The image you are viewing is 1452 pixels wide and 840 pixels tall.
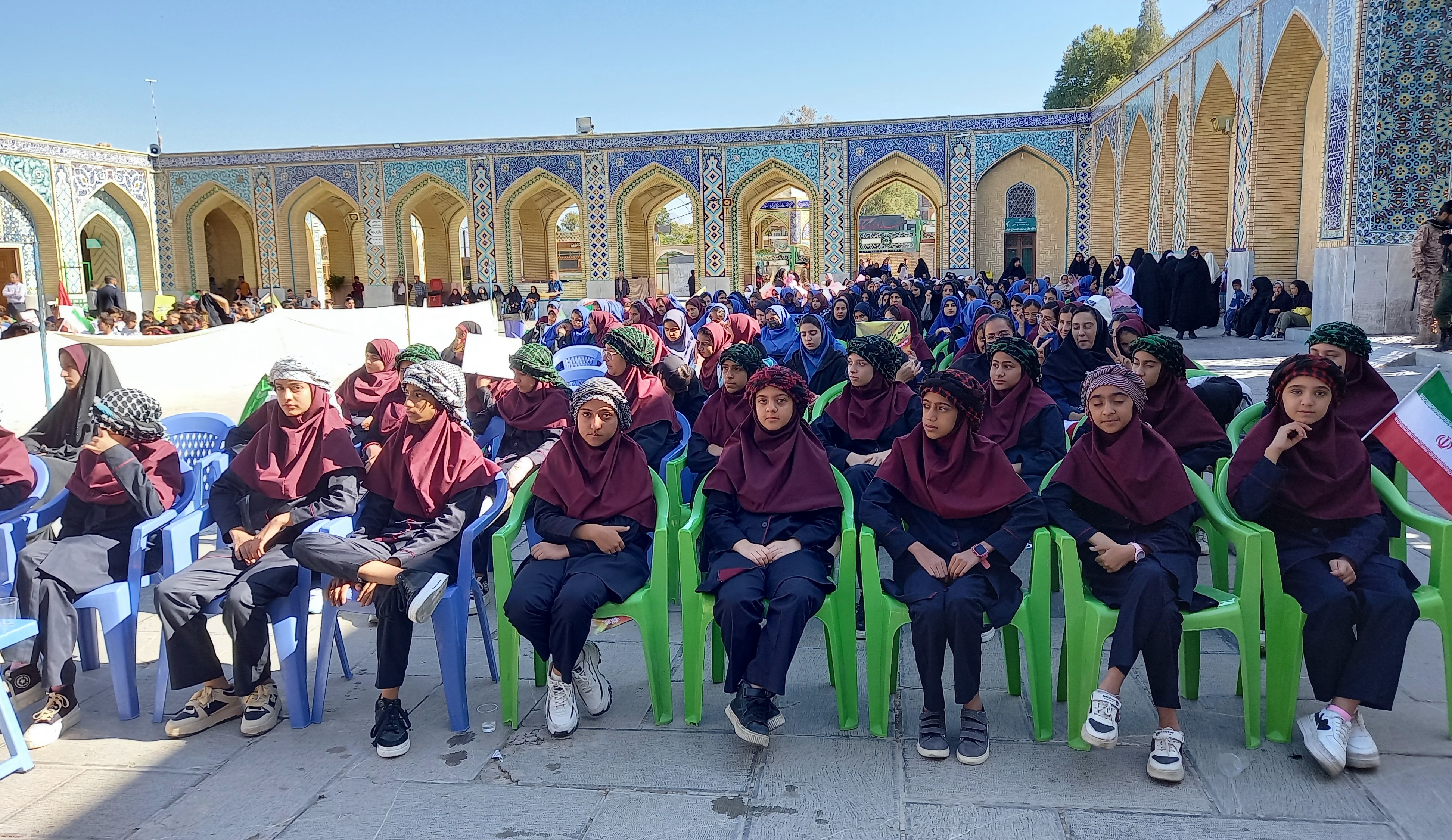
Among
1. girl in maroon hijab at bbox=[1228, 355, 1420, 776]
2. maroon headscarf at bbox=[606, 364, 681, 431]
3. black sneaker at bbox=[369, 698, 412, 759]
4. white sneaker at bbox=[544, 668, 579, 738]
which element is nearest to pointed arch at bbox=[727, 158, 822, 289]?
maroon headscarf at bbox=[606, 364, 681, 431]

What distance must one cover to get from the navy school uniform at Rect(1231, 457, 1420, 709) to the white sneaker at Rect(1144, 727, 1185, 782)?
16.8 inches

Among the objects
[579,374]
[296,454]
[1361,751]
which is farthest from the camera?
[579,374]

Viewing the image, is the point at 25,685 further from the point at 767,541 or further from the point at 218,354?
the point at 218,354

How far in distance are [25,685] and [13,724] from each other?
48 centimetres

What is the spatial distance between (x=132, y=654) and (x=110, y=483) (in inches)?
23.5

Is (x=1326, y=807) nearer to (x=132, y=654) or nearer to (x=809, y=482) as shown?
(x=809, y=482)

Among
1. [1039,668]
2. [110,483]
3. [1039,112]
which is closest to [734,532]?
[1039,668]

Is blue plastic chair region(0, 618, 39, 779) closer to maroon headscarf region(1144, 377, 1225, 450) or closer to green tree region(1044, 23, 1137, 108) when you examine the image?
maroon headscarf region(1144, 377, 1225, 450)

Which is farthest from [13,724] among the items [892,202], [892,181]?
[892,202]

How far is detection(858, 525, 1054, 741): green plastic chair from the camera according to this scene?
265cm

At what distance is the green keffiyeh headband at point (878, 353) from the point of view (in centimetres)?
408

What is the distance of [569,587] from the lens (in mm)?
2785

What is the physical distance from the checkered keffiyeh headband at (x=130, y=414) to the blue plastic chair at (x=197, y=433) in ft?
3.41

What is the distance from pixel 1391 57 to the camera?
9.35 meters
